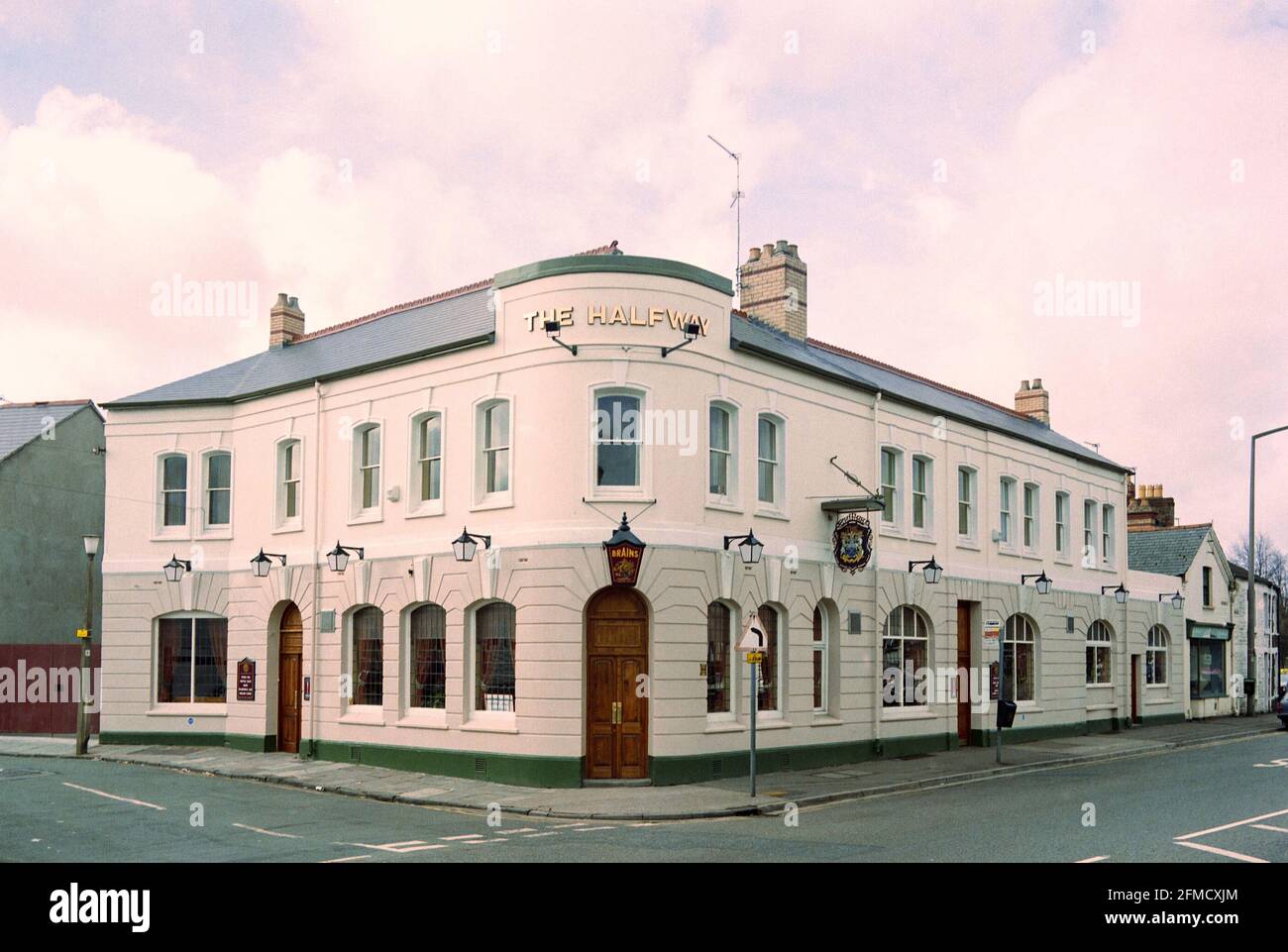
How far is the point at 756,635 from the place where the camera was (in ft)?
A: 63.0

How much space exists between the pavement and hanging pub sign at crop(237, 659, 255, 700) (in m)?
1.23

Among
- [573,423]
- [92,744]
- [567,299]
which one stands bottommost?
[92,744]

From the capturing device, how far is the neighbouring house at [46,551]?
34.2 m

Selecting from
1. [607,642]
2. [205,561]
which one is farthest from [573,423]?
[205,561]

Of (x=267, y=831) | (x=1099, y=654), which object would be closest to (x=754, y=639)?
(x=267, y=831)

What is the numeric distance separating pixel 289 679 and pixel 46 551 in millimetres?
15053

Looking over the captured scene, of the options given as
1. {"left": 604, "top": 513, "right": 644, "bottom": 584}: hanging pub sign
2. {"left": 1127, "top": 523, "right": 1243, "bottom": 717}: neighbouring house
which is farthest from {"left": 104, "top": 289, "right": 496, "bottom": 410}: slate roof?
{"left": 1127, "top": 523, "right": 1243, "bottom": 717}: neighbouring house

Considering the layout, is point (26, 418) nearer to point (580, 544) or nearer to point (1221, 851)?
point (580, 544)

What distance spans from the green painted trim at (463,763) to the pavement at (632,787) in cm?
19

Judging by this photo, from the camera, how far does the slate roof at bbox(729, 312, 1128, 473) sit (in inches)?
975

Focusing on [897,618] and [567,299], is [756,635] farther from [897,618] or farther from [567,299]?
[897,618]

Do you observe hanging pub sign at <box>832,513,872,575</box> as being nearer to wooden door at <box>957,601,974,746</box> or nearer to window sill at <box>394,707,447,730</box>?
wooden door at <box>957,601,974,746</box>

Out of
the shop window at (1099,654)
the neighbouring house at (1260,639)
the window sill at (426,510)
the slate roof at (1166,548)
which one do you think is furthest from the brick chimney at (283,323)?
the neighbouring house at (1260,639)

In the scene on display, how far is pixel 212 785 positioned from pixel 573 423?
908cm
